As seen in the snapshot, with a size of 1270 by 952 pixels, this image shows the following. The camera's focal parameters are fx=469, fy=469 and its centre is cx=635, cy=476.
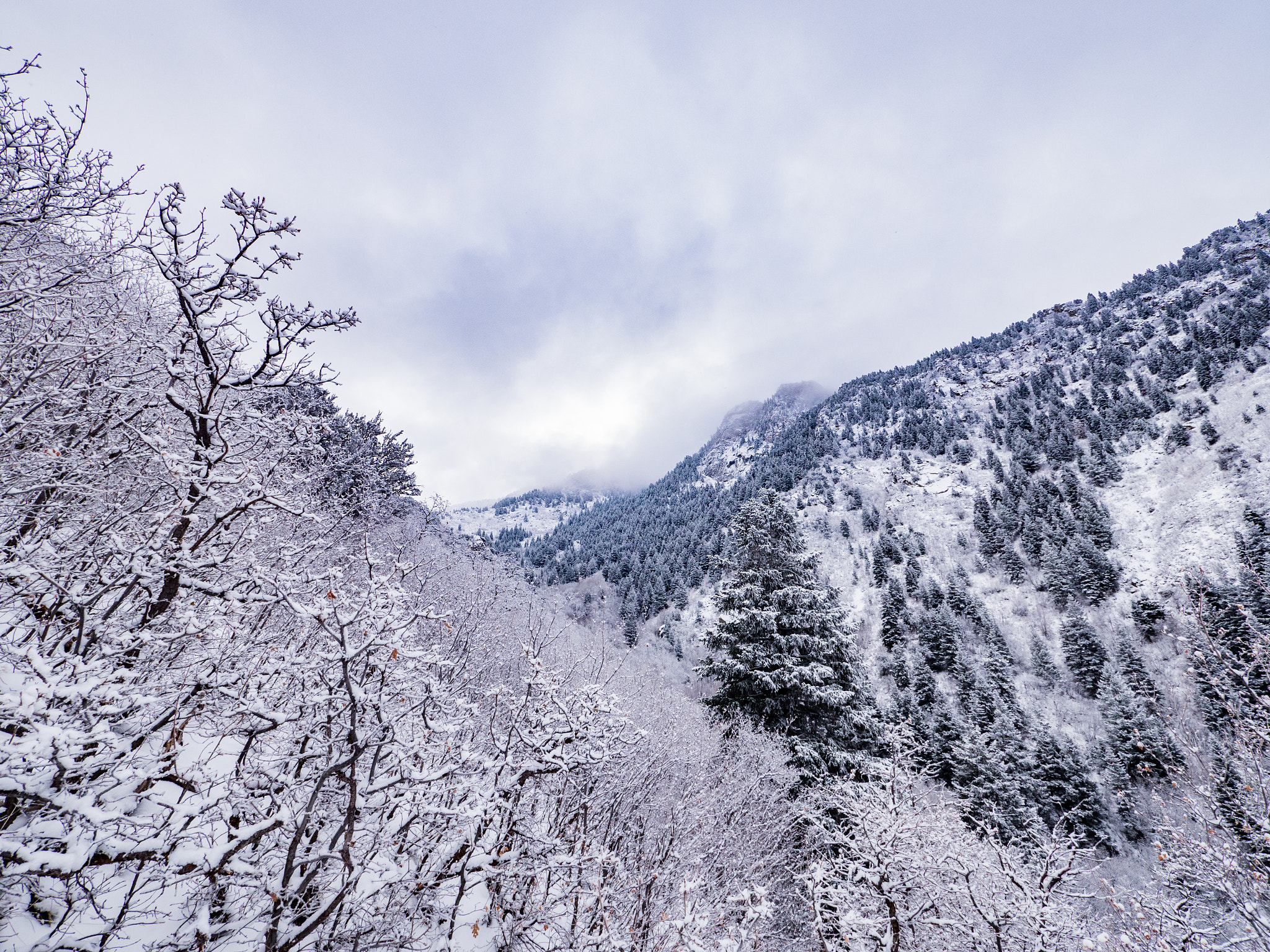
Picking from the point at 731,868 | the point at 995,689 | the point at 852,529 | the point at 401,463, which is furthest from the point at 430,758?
the point at 852,529

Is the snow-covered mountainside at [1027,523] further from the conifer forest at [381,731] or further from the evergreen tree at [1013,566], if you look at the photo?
the conifer forest at [381,731]

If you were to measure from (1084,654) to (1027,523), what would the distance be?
97.4 ft

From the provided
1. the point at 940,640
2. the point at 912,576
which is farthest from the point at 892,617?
the point at 912,576

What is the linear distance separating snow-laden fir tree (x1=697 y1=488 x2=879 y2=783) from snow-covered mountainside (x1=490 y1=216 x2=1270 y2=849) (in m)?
2.16

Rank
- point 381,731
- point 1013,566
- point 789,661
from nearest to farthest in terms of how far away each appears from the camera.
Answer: point 381,731 → point 789,661 → point 1013,566

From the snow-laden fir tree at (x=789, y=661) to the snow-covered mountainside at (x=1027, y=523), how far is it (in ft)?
7.10

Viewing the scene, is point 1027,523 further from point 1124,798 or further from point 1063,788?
point 1063,788

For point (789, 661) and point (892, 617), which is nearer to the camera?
point (789, 661)

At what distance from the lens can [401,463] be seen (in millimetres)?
21484

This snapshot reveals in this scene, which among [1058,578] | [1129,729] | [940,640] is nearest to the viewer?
[1129,729]

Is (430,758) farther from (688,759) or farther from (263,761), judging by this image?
(688,759)

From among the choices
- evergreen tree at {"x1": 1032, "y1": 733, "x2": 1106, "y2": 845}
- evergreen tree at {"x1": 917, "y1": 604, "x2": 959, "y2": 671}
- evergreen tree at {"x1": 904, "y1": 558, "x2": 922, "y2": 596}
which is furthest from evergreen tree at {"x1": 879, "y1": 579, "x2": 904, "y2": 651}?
evergreen tree at {"x1": 1032, "y1": 733, "x2": 1106, "y2": 845}

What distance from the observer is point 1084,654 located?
44875 mm

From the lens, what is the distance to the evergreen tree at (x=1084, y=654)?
4350cm
